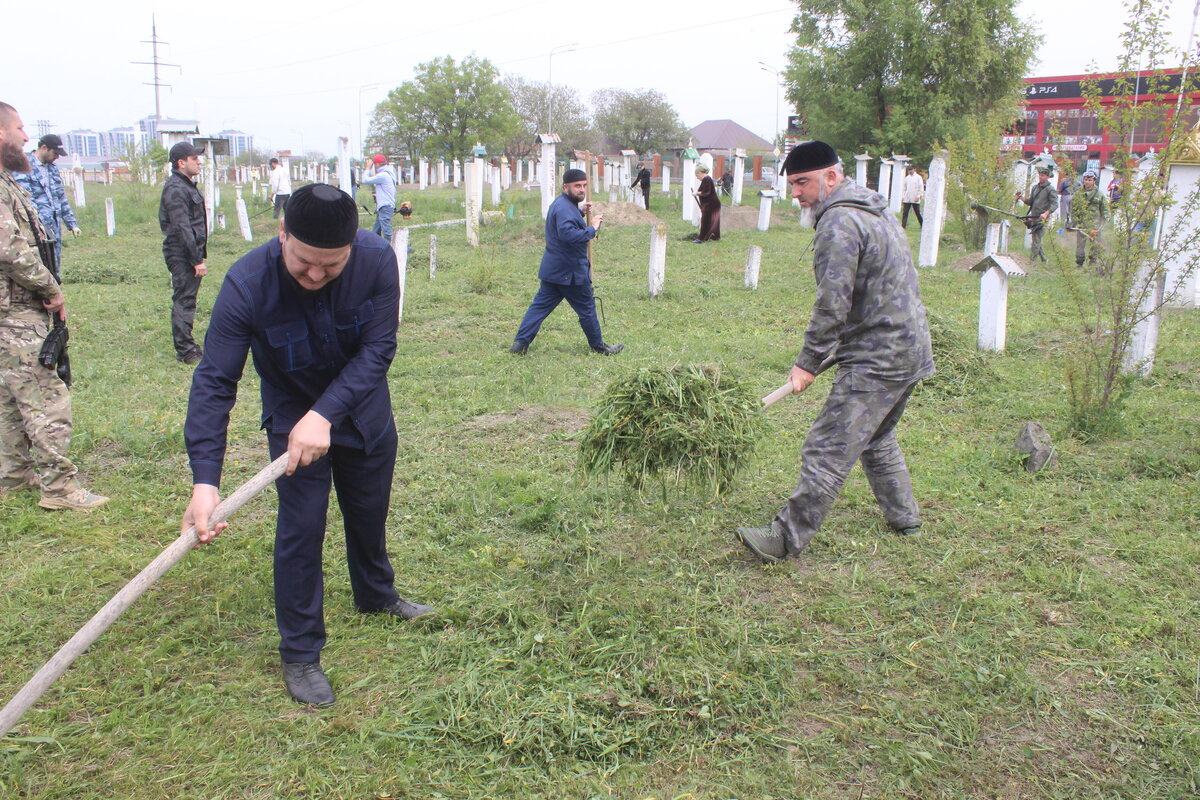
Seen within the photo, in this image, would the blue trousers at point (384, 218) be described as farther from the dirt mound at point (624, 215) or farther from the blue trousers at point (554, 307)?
the blue trousers at point (554, 307)

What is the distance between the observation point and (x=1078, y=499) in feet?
15.5

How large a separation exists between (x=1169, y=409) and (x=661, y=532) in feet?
13.6

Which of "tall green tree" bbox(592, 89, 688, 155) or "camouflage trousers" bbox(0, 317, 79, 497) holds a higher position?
"tall green tree" bbox(592, 89, 688, 155)

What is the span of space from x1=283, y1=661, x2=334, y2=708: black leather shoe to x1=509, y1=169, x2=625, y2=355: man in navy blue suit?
5.18 metres

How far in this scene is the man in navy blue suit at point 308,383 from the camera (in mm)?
2680

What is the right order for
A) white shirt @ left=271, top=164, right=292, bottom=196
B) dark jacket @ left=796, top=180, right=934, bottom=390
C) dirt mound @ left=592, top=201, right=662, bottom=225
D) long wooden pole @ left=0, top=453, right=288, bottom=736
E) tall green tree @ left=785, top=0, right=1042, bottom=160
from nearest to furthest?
long wooden pole @ left=0, top=453, right=288, bottom=736 → dark jacket @ left=796, top=180, right=934, bottom=390 → white shirt @ left=271, top=164, right=292, bottom=196 → dirt mound @ left=592, top=201, right=662, bottom=225 → tall green tree @ left=785, top=0, right=1042, bottom=160

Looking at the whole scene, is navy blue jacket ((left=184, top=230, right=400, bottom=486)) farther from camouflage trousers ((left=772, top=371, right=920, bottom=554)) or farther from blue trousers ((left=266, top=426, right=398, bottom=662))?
camouflage trousers ((left=772, top=371, right=920, bottom=554))

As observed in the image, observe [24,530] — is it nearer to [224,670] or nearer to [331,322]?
[224,670]

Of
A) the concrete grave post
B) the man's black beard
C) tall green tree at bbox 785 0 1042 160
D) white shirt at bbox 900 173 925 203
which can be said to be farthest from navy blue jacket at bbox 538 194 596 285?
tall green tree at bbox 785 0 1042 160

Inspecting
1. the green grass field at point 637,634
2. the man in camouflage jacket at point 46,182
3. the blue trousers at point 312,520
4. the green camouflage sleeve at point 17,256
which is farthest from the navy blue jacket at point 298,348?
the man in camouflage jacket at point 46,182

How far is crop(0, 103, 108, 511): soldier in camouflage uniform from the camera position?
4352 millimetres

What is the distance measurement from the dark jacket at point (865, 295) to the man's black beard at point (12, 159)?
4.05 m

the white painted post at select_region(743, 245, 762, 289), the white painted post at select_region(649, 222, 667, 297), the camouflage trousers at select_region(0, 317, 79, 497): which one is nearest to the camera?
the camouflage trousers at select_region(0, 317, 79, 497)

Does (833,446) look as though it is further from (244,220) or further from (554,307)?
(244,220)
